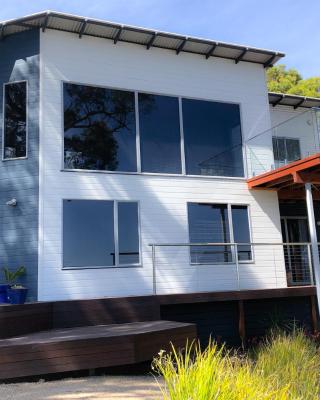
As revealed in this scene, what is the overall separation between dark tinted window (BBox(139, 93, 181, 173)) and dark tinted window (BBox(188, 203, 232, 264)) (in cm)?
121

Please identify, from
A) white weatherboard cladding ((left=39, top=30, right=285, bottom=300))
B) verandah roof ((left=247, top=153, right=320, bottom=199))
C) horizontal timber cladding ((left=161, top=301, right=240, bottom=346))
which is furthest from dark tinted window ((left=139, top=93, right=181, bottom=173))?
horizontal timber cladding ((left=161, top=301, right=240, bottom=346))

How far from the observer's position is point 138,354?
688 centimetres

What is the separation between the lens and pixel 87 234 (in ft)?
32.2

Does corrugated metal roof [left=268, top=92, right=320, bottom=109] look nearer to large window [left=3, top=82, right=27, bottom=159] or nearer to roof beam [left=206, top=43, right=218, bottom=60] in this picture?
roof beam [left=206, top=43, right=218, bottom=60]

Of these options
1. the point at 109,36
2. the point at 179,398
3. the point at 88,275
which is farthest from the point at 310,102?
the point at 179,398

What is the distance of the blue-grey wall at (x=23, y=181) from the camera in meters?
9.50

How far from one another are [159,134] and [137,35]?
248 cm

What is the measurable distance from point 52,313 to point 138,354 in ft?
8.40

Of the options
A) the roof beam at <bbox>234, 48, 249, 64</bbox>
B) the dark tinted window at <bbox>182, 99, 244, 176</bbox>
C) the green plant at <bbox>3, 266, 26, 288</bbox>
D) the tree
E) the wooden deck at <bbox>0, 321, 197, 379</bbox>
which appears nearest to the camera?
the wooden deck at <bbox>0, 321, 197, 379</bbox>

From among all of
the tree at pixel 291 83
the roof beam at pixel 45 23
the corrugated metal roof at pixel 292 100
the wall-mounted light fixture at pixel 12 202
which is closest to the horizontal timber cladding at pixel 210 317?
the wall-mounted light fixture at pixel 12 202

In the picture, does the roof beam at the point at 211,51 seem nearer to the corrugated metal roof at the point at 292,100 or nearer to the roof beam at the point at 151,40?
the roof beam at the point at 151,40

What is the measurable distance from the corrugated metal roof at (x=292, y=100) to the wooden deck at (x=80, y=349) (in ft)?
30.0

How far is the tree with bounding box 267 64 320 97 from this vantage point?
2906cm

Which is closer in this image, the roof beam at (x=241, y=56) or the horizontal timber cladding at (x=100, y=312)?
the horizontal timber cladding at (x=100, y=312)
